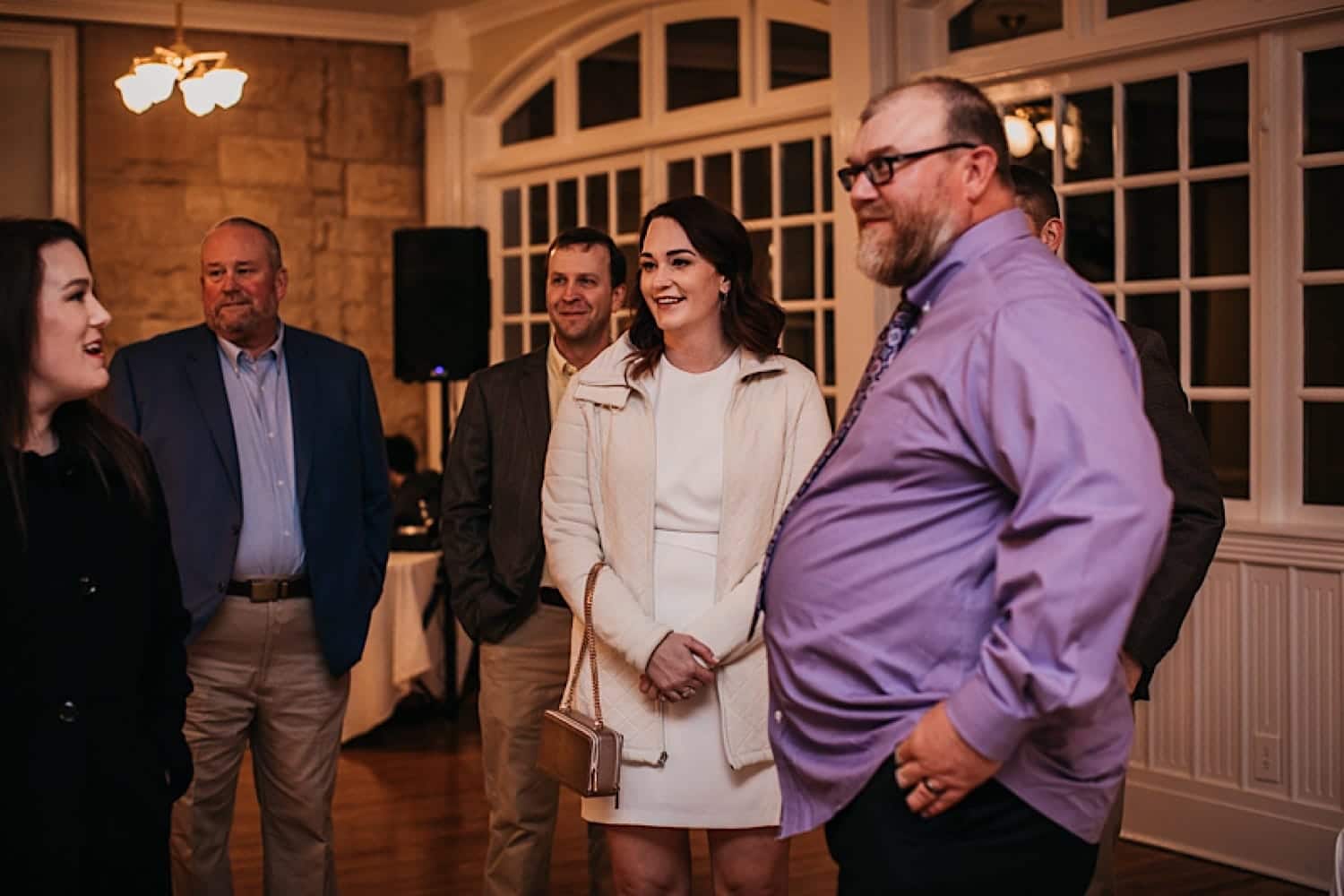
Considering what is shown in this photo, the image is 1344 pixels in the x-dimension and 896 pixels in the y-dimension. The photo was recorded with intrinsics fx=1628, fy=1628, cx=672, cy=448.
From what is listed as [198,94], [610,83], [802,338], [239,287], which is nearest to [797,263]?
[802,338]

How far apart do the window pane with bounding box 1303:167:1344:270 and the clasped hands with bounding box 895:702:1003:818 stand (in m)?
3.26

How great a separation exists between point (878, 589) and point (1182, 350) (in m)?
3.36

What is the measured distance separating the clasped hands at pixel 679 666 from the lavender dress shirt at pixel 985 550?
691 millimetres

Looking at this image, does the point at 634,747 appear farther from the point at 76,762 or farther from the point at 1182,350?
the point at 1182,350

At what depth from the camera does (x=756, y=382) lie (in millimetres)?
3209

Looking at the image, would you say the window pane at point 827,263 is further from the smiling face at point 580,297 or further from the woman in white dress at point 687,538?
the woman in white dress at point 687,538

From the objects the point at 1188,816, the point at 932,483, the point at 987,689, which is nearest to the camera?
the point at 987,689

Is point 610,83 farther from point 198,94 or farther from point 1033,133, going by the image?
point 1033,133

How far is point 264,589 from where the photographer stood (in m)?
3.66

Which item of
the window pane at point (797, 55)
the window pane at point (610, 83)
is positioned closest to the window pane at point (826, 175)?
the window pane at point (797, 55)

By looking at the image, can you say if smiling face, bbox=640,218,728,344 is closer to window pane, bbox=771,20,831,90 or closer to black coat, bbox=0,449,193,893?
black coat, bbox=0,449,193,893

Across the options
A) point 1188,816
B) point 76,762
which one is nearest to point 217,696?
point 76,762

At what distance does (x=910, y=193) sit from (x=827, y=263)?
4331mm

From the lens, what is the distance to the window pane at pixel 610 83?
24.8 ft
